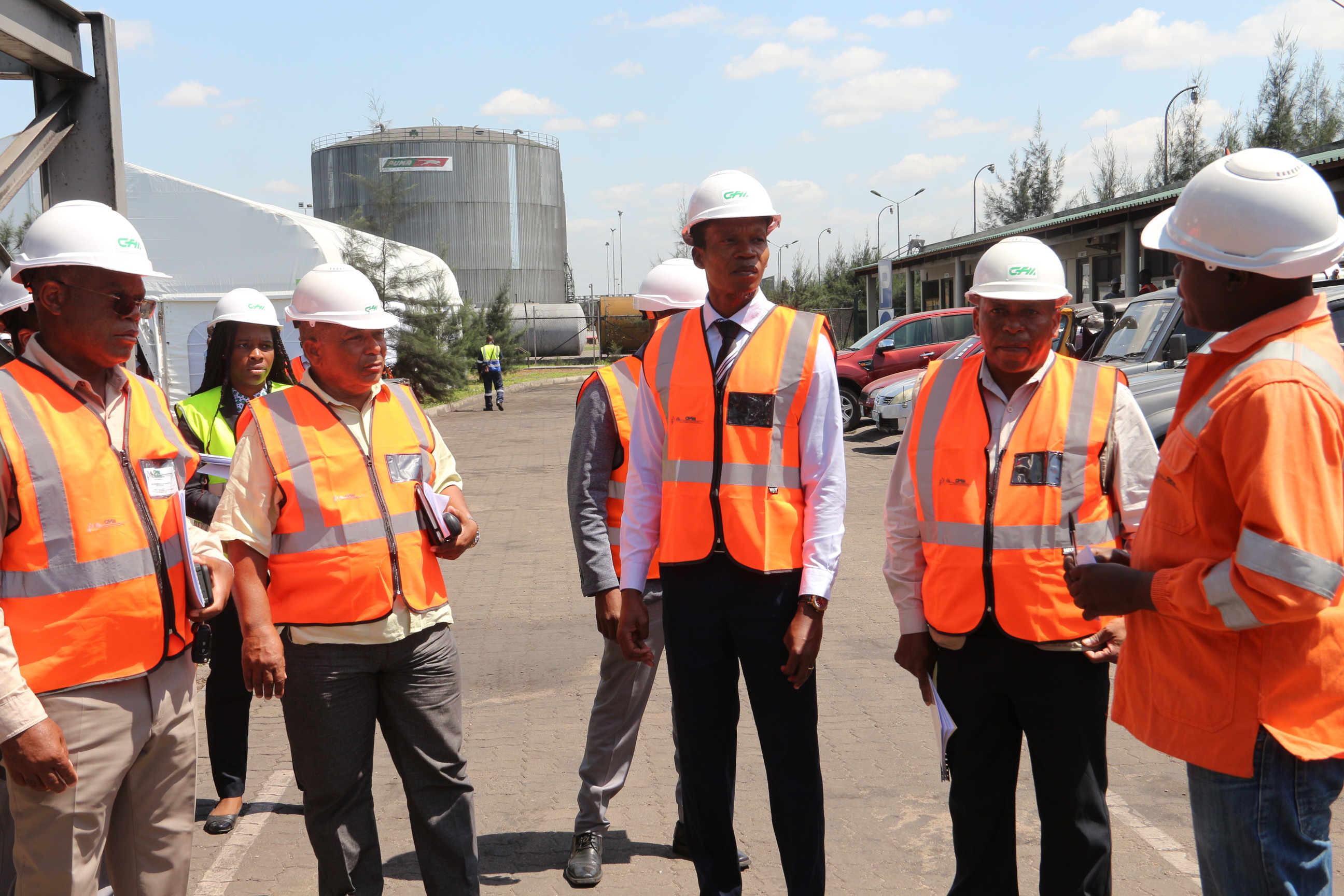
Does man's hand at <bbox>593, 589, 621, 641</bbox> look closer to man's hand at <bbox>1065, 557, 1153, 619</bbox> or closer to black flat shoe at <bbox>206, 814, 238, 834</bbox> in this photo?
man's hand at <bbox>1065, 557, 1153, 619</bbox>

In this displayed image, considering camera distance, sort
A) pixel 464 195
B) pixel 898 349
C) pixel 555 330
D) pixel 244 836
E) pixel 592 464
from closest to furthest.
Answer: pixel 592 464, pixel 244 836, pixel 898 349, pixel 555 330, pixel 464 195

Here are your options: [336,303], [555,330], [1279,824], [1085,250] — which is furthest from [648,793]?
[555,330]

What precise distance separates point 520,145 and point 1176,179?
149 feet

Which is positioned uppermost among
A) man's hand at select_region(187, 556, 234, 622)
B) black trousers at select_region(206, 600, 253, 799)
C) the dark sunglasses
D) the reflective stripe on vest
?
the dark sunglasses

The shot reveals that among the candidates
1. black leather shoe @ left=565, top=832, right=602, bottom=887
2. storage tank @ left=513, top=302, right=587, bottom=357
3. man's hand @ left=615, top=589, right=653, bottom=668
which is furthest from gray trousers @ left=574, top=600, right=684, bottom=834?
storage tank @ left=513, top=302, right=587, bottom=357

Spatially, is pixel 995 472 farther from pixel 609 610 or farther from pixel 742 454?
pixel 609 610

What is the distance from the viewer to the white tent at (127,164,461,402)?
22000mm

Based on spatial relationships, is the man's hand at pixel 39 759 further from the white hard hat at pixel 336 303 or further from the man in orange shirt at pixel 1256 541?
the man in orange shirt at pixel 1256 541

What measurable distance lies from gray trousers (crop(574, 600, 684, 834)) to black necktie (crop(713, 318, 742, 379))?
45.2 inches

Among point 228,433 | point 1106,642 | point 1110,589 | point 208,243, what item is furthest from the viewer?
point 208,243

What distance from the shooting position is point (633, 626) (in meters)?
3.33

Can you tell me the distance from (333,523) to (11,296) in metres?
1.50

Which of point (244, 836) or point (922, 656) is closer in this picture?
point (922, 656)

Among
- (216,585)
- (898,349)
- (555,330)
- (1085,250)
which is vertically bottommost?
(216,585)
